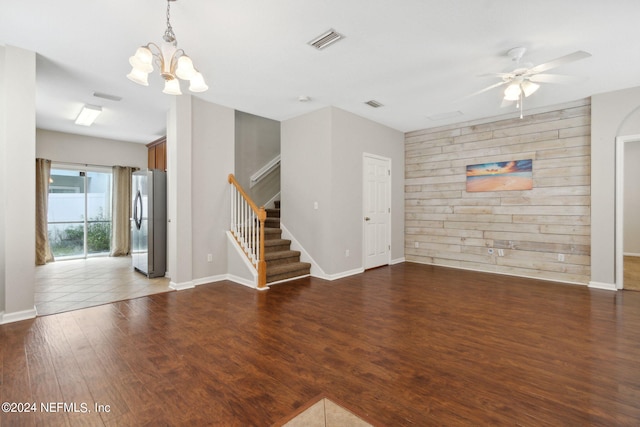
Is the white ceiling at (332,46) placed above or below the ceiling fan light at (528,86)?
above

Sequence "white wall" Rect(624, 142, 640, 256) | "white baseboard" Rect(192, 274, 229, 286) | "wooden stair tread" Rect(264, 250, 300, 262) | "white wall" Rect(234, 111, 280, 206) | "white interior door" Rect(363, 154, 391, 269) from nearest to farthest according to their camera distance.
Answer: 1. "white baseboard" Rect(192, 274, 229, 286)
2. "wooden stair tread" Rect(264, 250, 300, 262)
3. "white interior door" Rect(363, 154, 391, 269)
4. "white wall" Rect(234, 111, 280, 206)
5. "white wall" Rect(624, 142, 640, 256)

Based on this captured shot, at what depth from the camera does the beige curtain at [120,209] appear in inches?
282

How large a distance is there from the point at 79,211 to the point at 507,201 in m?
9.07

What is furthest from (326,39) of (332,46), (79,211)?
(79,211)

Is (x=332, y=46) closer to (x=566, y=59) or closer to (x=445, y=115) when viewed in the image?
(x=566, y=59)

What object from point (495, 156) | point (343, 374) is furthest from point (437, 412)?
point (495, 156)

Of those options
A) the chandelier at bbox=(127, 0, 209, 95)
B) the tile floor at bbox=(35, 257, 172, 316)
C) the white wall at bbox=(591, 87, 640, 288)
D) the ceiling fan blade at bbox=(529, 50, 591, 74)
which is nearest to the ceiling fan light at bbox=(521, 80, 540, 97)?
the ceiling fan blade at bbox=(529, 50, 591, 74)

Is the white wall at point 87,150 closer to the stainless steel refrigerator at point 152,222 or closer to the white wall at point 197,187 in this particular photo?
the stainless steel refrigerator at point 152,222

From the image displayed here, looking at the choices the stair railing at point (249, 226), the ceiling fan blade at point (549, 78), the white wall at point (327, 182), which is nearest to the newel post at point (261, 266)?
the stair railing at point (249, 226)

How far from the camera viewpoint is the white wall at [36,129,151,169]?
21.0 feet

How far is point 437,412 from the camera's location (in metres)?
1.71

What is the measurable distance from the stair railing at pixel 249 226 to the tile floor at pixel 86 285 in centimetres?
125

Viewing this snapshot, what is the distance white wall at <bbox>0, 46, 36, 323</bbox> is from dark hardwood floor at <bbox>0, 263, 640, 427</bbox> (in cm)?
34

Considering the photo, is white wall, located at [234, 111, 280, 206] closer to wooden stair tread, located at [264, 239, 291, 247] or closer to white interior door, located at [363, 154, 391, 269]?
wooden stair tread, located at [264, 239, 291, 247]
